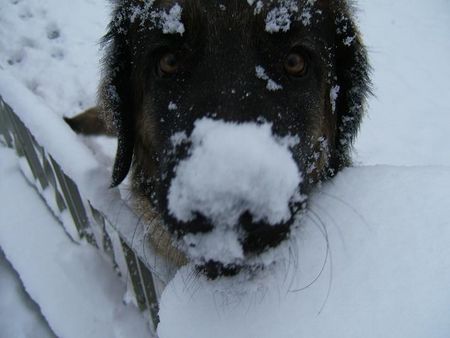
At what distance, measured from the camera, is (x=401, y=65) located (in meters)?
6.28

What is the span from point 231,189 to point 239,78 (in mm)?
599

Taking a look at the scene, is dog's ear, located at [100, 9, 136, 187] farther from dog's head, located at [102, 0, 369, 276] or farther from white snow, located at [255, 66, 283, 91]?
white snow, located at [255, 66, 283, 91]

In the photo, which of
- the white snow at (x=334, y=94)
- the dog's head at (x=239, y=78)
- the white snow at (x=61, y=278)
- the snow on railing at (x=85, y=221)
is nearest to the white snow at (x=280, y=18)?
the dog's head at (x=239, y=78)

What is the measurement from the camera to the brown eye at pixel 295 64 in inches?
69.0

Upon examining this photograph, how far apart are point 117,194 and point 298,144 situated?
1.24m

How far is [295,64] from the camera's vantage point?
178 cm

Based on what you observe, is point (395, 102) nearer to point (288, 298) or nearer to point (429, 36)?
point (429, 36)

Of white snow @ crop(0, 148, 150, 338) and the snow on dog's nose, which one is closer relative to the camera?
the snow on dog's nose

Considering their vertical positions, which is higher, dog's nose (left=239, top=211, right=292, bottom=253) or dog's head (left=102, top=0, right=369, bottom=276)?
dog's head (left=102, top=0, right=369, bottom=276)

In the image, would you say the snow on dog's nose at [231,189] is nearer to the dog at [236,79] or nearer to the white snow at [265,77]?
the dog at [236,79]

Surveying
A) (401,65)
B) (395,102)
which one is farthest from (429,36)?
(395,102)

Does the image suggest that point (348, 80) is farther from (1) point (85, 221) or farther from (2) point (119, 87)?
(1) point (85, 221)

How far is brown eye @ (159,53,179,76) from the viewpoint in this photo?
5.88ft

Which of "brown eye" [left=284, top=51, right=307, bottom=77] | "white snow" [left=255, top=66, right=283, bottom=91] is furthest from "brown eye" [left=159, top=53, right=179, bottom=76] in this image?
"brown eye" [left=284, top=51, right=307, bottom=77]
